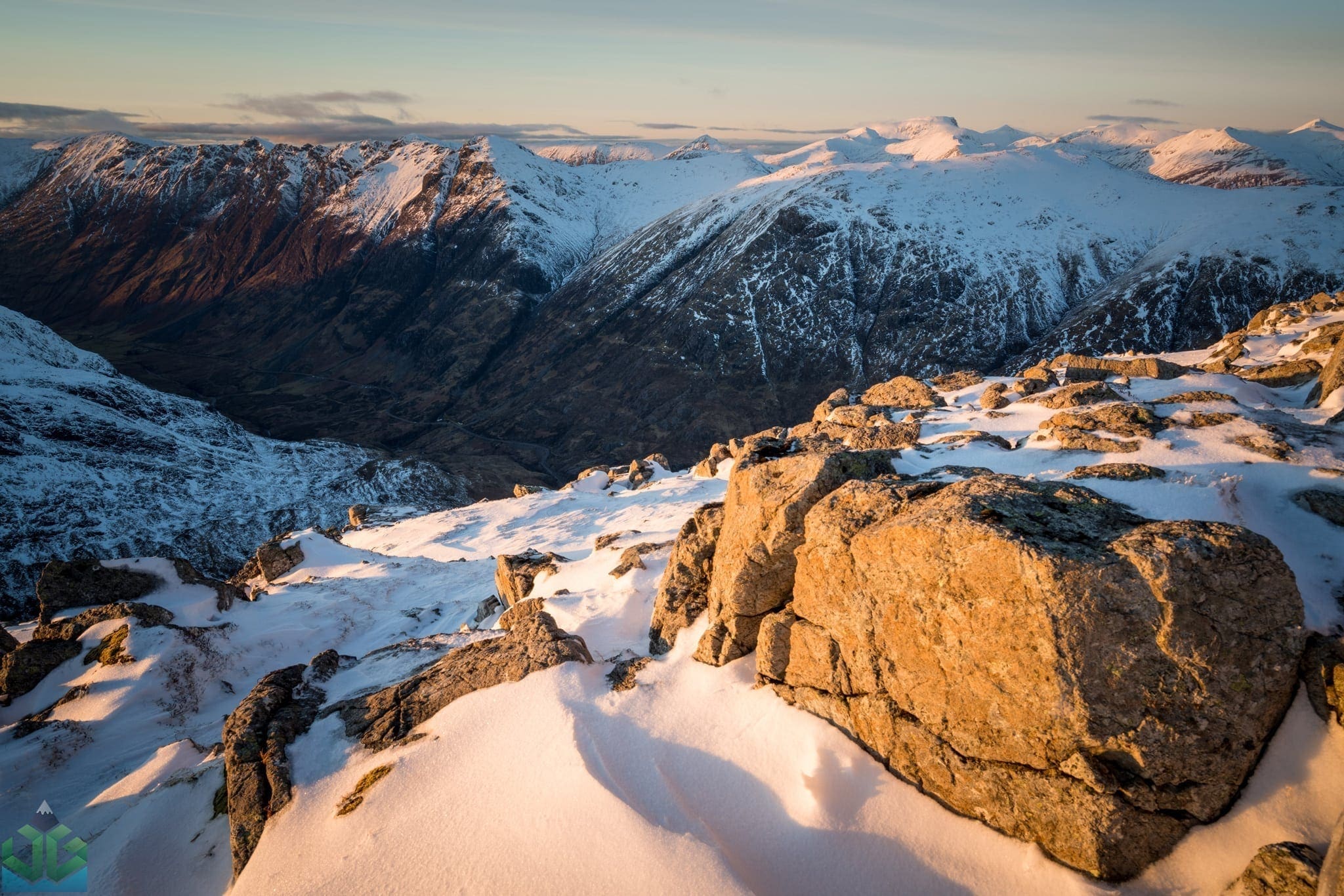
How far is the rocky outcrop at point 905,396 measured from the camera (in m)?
30.5

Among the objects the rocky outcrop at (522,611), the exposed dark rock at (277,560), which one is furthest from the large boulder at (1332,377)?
the exposed dark rock at (277,560)

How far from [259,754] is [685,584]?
28.2ft

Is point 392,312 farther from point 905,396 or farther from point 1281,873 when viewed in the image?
point 1281,873

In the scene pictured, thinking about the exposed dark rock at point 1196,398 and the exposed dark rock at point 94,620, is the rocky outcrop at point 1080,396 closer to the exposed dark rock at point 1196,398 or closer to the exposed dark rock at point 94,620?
the exposed dark rock at point 1196,398

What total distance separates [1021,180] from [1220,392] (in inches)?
5515

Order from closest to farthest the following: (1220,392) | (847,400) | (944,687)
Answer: (944,687), (1220,392), (847,400)

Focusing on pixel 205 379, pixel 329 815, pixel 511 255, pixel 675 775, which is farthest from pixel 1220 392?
pixel 205 379

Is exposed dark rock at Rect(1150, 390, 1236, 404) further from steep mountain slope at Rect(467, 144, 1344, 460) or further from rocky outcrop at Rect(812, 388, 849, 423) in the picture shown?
steep mountain slope at Rect(467, 144, 1344, 460)

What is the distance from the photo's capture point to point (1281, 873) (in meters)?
6.06

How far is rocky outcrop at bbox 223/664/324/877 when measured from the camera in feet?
32.5

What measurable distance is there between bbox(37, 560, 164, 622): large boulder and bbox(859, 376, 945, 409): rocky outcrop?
33.4 metres

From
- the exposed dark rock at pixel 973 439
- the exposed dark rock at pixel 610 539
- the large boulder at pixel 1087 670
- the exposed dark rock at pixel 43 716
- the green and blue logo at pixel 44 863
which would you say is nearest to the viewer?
the large boulder at pixel 1087 670

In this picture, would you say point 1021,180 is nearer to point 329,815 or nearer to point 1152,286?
point 1152,286

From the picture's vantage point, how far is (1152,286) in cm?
9862
